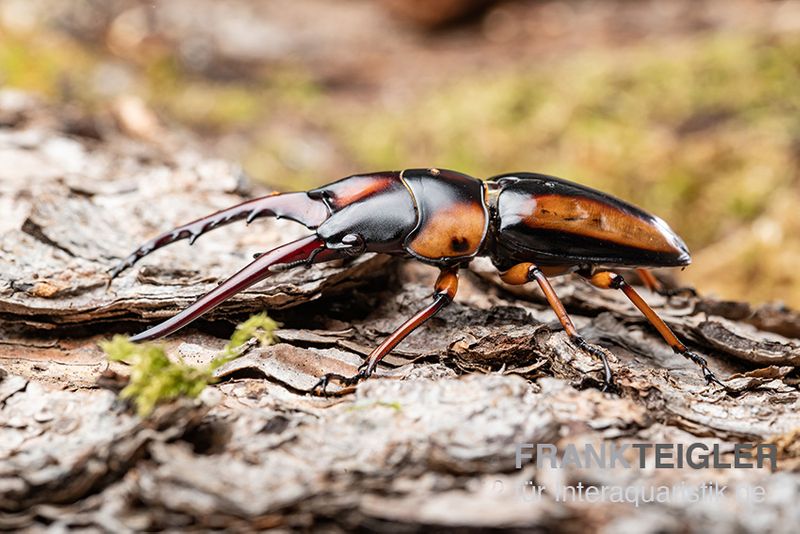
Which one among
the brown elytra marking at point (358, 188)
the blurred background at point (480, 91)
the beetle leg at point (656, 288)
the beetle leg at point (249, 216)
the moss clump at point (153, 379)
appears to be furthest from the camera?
the blurred background at point (480, 91)

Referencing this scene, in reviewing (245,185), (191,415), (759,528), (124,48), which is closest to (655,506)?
(759,528)

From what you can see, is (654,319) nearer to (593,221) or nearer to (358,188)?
(593,221)

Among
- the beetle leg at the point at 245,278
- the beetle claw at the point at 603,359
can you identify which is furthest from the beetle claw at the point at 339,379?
the beetle claw at the point at 603,359

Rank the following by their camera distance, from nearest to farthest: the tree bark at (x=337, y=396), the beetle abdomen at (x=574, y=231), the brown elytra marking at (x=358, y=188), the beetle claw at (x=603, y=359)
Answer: the tree bark at (x=337, y=396) → the beetle claw at (x=603, y=359) → the brown elytra marking at (x=358, y=188) → the beetle abdomen at (x=574, y=231)

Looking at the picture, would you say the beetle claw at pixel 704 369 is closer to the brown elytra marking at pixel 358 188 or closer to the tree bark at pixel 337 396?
the tree bark at pixel 337 396

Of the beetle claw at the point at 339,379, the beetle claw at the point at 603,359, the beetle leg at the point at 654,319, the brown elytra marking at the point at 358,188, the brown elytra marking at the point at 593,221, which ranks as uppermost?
the brown elytra marking at the point at 593,221

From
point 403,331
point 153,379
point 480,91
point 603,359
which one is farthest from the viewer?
point 480,91

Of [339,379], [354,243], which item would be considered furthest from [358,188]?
[339,379]

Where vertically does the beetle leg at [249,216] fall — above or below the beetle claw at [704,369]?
above
